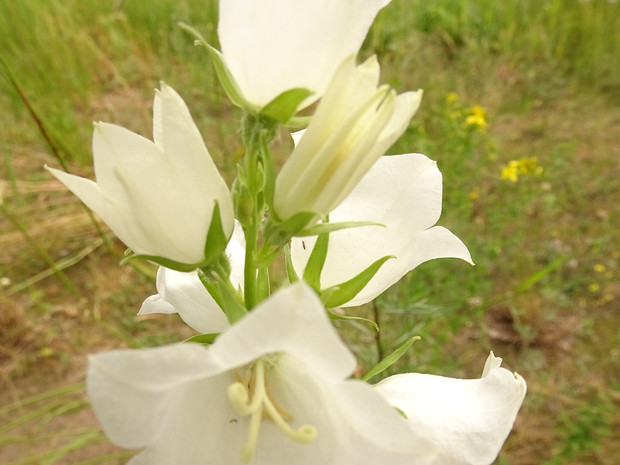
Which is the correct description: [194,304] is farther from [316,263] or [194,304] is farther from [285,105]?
[285,105]

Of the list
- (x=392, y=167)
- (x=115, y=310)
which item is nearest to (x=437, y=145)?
(x=115, y=310)

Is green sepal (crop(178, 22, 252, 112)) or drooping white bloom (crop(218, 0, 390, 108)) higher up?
drooping white bloom (crop(218, 0, 390, 108))

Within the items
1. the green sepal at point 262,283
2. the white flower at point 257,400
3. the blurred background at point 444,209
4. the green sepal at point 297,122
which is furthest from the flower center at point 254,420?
the blurred background at point 444,209

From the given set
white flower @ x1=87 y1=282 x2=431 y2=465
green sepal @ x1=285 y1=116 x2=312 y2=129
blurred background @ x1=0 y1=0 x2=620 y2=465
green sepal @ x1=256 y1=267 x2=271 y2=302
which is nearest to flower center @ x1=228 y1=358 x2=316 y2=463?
white flower @ x1=87 y1=282 x2=431 y2=465

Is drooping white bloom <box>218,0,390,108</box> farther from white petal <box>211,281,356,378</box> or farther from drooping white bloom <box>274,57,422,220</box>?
white petal <box>211,281,356,378</box>

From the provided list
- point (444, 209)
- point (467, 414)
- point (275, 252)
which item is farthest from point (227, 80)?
point (444, 209)

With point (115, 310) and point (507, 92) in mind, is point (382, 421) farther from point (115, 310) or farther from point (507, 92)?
point (507, 92)
